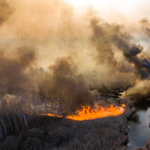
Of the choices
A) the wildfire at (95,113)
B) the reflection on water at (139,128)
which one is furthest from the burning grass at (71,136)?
the wildfire at (95,113)

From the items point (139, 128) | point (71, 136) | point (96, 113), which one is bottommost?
point (139, 128)

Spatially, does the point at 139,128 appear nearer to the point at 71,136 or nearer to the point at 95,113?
the point at 95,113

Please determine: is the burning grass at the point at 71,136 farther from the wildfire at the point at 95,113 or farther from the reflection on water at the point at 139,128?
the wildfire at the point at 95,113

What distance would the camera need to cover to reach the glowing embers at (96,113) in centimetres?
4638

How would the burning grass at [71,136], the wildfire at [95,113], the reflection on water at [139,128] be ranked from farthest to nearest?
the wildfire at [95,113] < the reflection on water at [139,128] < the burning grass at [71,136]

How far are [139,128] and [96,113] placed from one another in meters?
16.3

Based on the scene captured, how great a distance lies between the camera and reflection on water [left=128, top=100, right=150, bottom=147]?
35.2 m

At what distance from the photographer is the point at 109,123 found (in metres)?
40.4

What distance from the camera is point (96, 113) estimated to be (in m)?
50.1

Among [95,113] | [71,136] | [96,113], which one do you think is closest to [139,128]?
[96,113]

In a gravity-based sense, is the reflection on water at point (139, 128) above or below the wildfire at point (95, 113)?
below

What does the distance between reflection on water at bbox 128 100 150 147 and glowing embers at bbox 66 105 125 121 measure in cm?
641

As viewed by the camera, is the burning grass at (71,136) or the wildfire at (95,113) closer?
the burning grass at (71,136)

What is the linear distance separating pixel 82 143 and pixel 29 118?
24.1 m
